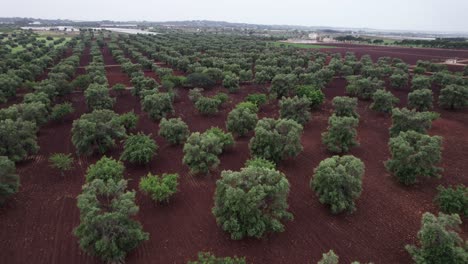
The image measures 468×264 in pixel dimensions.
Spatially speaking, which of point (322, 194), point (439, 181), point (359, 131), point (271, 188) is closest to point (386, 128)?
point (359, 131)

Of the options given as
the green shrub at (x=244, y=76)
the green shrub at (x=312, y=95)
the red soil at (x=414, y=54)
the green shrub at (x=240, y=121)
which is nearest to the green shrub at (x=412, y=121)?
the green shrub at (x=312, y=95)

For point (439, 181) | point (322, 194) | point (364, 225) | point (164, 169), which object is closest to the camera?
point (364, 225)

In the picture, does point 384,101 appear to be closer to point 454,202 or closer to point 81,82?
point 454,202

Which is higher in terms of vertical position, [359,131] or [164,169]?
[359,131]

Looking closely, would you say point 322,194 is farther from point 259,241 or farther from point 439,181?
point 439,181

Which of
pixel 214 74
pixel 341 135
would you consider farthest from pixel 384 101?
pixel 214 74

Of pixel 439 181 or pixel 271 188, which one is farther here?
pixel 439 181

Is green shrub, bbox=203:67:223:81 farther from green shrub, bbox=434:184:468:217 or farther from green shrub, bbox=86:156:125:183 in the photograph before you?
green shrub, bbox=434:184:468:217
